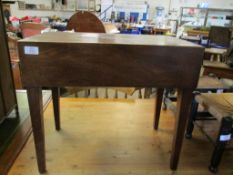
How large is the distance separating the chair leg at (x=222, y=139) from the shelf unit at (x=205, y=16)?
5.61 metres

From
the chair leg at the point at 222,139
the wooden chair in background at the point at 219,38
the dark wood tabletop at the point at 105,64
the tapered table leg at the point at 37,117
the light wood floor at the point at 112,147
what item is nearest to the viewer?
the dark wood tabletop at the point at 105,64

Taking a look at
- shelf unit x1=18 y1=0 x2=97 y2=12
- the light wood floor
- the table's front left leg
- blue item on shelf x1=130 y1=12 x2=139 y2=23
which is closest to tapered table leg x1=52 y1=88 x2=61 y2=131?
the light wood floor

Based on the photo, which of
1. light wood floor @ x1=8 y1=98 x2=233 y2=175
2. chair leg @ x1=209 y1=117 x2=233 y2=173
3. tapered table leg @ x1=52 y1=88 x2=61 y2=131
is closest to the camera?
chair leg @ x1=209 y1=117 x2=233 y2=173

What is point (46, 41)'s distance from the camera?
0.94m

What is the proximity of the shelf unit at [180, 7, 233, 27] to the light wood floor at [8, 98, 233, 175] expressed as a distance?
16.8ft

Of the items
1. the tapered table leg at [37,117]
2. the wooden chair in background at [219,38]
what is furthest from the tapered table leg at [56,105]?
the wooden chair in background at [219,38]

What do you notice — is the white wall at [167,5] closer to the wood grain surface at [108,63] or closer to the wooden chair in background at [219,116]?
the wooden chair in background at [219,116]

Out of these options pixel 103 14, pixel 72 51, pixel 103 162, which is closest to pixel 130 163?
pixel 103 162

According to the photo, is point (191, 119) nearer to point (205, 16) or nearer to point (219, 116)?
point (219, 116)

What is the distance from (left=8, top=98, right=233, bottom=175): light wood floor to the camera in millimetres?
1352

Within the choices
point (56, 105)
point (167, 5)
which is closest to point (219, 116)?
point (56, 105)

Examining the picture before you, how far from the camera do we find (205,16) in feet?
20.2

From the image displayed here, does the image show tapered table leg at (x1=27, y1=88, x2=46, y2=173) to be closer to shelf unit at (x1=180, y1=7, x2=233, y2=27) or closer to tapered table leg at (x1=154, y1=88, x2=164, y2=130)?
tapered table leg at (x1=154, y1=88, x2=164, y2=130)

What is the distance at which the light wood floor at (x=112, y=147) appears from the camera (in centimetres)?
135
